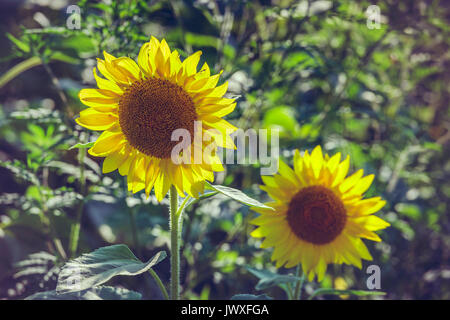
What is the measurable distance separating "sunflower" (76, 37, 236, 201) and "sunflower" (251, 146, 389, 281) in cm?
23

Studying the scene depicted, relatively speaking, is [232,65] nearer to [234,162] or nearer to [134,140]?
[234,162]

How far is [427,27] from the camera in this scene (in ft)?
4.22

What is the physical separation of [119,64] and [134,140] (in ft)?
0.45

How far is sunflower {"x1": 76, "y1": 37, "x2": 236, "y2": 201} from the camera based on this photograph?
763 millimetres

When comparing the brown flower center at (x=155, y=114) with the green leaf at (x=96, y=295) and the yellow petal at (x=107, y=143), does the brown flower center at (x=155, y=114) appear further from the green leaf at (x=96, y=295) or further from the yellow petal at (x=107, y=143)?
the green leaf at (x=96, y=295)

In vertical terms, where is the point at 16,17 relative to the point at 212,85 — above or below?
above

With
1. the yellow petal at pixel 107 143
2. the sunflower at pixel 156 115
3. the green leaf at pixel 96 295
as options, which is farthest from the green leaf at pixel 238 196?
the green leaf at pixel 96 295

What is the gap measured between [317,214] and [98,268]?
0.49m

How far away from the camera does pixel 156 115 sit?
76 cm

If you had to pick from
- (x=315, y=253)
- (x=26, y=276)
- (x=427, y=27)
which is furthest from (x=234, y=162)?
(x=427, y=27)

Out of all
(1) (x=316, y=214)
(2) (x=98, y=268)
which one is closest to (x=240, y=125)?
(1) (x=316, y=214)

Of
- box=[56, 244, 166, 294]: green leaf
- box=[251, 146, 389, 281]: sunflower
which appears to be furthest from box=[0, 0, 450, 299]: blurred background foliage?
box=[56, 244, 166, 294]: green leaf

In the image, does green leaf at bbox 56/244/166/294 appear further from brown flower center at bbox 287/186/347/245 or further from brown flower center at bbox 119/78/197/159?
brown flower center at bbox 287/186/347/245

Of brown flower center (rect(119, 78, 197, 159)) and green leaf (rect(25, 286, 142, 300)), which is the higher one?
brown flower center (rect(119, 78, 197, 159))
